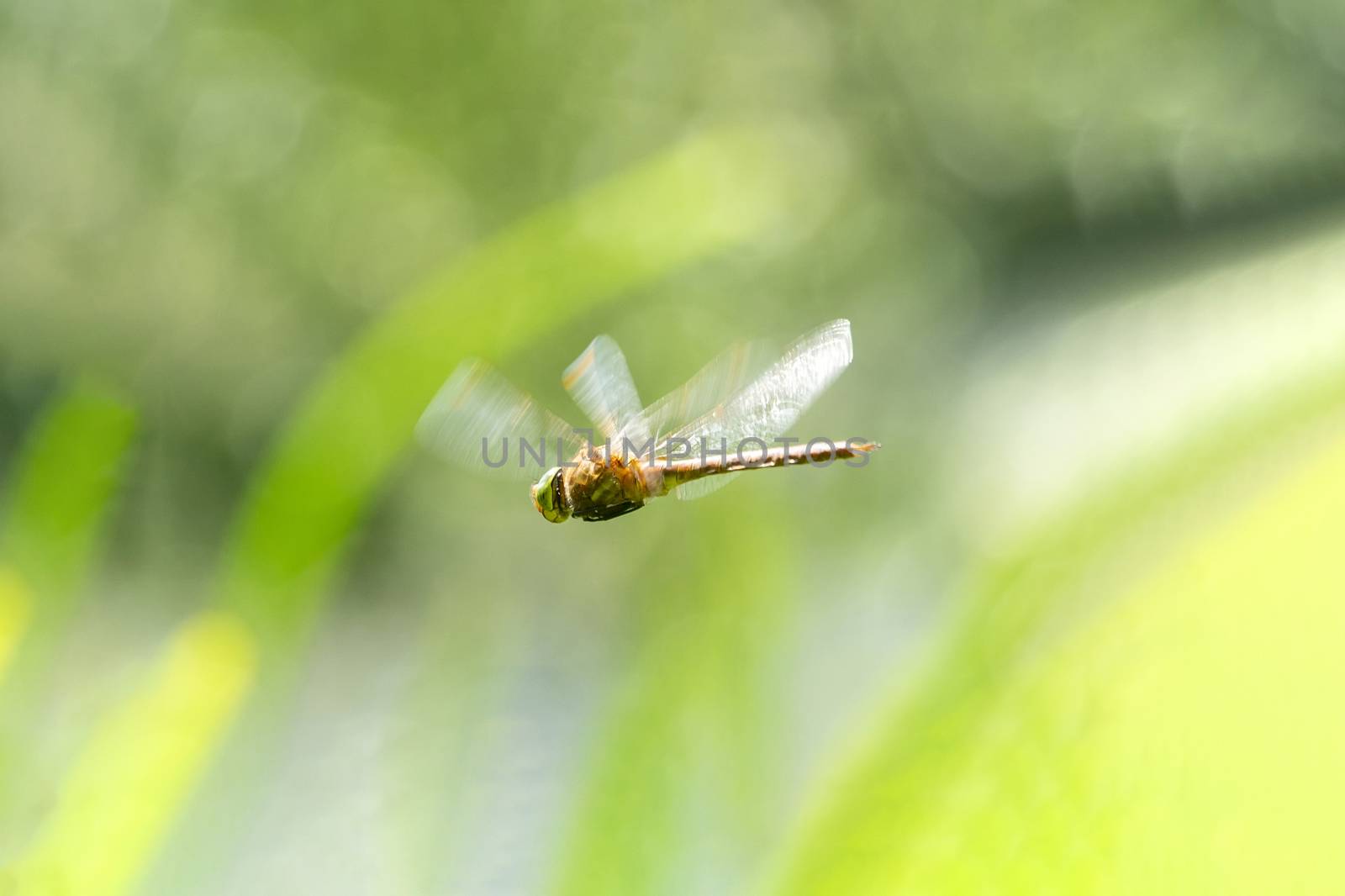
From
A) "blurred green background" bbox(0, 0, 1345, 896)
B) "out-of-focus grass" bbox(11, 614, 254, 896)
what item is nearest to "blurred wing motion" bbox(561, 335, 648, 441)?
"blurred green background" bbox(0, 0, 1345, 896)

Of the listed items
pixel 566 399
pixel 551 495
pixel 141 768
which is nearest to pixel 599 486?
pixel 551 495

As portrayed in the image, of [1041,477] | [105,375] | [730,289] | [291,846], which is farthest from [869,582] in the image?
[105,375]

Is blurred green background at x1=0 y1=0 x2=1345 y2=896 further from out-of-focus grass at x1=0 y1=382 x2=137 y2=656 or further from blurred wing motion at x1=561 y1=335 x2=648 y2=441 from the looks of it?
blurred wing motion at x1=561 y1=335 x2=648 y2=441

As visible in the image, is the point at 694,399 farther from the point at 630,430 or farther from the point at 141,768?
the point at 141,768

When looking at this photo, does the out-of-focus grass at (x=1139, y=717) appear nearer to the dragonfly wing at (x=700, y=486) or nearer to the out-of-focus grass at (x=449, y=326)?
the dragonfly wing at (x=700, y=486)

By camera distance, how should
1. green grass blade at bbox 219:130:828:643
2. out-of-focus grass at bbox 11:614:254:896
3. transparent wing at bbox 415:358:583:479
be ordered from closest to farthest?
transparent wing at bbox 415:358:583:479, out-of-focus grass at bbox 11:614:254:896, green grass blade at bbox 219:130:828:643

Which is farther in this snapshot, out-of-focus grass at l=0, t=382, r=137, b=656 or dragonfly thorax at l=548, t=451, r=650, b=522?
out-of-focus grass at l=0, t=382, r=137, b=656
